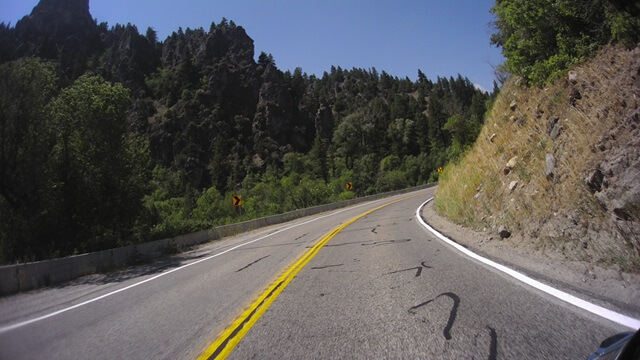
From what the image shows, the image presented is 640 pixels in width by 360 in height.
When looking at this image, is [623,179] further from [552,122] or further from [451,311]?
Result: [552,122]

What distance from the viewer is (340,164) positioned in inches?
4355

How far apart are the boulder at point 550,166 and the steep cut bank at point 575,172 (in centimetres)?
2

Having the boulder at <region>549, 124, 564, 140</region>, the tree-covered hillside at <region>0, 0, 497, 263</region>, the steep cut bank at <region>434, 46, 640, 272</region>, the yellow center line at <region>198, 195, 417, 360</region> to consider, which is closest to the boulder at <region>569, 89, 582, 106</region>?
the steep cut bank at <region>434, 46, 640, 272</region>

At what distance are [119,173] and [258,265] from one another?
1128 centimetres

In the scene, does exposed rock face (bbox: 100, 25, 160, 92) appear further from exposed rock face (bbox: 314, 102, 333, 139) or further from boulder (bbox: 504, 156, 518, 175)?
boulder (bbox: 504, 156, 518, 175)

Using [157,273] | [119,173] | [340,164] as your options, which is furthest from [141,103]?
[157,273]

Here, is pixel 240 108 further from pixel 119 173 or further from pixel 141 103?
pixel 119 173

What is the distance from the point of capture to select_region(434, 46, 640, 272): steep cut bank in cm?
616

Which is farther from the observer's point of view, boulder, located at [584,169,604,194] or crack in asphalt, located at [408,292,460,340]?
boulder, located at [584,169,604,194]

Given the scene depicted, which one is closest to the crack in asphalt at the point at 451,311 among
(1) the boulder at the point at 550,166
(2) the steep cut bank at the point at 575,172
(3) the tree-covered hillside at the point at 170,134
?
(2) the steep cut bank at the point at 575,172

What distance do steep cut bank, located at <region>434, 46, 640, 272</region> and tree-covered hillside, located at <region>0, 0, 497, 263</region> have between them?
13.5 metres

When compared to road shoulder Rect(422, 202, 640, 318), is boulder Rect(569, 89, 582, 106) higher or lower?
higher

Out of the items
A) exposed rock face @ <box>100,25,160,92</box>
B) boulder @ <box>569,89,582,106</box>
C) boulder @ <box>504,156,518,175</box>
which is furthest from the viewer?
exposed rock face @ <box>100,25,160,92</box>

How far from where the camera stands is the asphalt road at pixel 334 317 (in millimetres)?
3875
